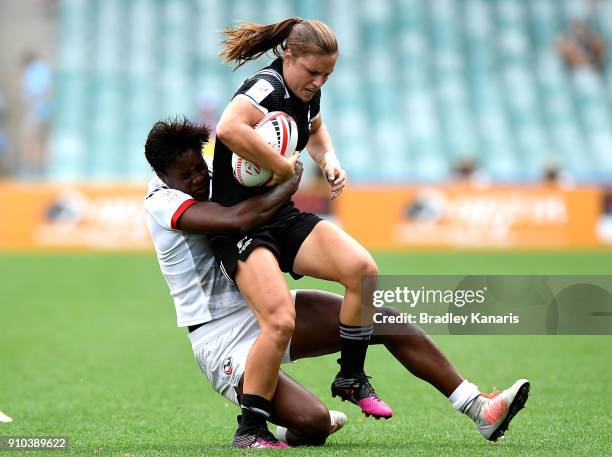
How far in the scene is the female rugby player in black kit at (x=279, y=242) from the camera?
5.07 meters

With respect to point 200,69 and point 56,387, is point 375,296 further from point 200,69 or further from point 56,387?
point 200,69

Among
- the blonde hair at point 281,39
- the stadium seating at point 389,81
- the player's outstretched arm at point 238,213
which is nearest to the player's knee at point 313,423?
the player's outstretched arm at point 238,213

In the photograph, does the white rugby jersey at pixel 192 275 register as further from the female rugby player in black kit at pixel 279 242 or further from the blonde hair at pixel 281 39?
the blonde hair at pixel 281 39

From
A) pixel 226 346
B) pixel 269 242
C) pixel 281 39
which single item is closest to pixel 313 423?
pixel 226 346

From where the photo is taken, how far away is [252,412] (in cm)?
511

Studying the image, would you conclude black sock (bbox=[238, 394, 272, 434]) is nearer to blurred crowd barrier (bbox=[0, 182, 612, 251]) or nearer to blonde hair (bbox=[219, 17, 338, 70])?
blonde hair (bbox=[219, 17, 338, 70])

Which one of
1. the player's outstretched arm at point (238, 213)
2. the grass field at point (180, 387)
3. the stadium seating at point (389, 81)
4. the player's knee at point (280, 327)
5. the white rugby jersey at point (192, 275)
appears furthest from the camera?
the stadium seating at point (389, 81)

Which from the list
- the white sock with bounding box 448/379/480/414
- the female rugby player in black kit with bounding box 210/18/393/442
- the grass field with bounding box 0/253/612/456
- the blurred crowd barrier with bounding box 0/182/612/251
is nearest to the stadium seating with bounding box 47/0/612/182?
the blurred crowd barrier with bounding box 0/182/612/251

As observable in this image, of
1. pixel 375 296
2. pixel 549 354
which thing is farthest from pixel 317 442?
pixel 549 354

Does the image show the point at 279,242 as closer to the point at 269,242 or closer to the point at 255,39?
the point at 269,242

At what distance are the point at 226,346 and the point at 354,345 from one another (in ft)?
2.06

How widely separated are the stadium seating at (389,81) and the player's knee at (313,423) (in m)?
18.0

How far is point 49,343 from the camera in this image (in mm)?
9445

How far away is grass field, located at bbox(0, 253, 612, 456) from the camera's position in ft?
17.4
